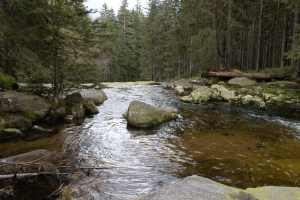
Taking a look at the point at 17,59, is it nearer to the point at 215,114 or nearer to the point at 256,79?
the point at 215,114

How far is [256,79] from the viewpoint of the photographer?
747 inches

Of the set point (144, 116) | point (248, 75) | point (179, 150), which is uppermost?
point (248, 75)

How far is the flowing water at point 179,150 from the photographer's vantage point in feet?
14.6

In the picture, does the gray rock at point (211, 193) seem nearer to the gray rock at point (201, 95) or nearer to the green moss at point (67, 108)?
the green moss at point (67, 108)

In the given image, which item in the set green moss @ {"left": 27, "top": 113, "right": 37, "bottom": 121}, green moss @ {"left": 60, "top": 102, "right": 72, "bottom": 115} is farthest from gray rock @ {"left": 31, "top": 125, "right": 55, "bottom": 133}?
green moss @ {"left": 60, "top": 102, "right": 72, "bottom": 115}

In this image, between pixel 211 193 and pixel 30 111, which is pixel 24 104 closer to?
pixel 30 111

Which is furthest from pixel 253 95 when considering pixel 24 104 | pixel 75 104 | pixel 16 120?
pixel 16 120

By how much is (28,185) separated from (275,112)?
1153cm

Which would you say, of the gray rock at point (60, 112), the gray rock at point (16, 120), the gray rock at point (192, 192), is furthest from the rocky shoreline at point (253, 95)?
the gray rock at point (192, 192)

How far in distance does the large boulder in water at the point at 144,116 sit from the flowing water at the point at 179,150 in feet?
1.15

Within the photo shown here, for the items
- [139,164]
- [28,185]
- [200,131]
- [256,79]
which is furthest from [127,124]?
[256,79]

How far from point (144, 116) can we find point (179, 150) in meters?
2.84

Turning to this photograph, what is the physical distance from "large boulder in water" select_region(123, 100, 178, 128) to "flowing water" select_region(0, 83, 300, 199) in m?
0.35

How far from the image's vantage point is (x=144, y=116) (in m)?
8.63
